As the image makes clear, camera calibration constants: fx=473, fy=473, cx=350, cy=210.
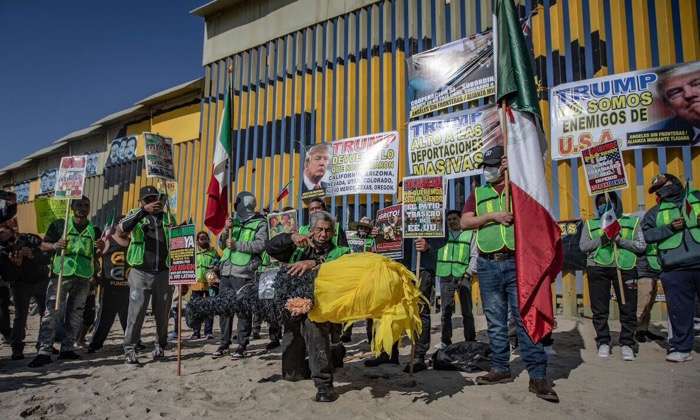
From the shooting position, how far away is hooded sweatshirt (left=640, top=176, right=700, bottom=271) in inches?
206

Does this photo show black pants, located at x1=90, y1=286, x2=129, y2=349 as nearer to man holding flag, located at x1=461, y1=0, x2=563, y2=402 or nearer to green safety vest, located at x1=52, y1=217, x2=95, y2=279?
green safety vest, located at x1=52, y1=217, x2=95, y2=279

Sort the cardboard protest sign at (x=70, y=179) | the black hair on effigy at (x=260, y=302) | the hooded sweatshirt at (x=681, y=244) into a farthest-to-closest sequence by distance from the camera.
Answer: the cardboard protest sign at (x=70, y=179), the hooded sweatshirt at (x=681, y=244), the black hair on effigy at (x=260, y=302)

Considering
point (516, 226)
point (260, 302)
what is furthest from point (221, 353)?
point (516, 226)

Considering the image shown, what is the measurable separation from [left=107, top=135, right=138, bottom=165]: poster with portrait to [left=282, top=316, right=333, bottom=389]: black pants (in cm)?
1804

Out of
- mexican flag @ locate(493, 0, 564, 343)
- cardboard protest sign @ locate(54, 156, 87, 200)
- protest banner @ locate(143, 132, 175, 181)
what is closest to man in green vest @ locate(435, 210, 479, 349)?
mexican flag @ locate(493, 0, 564, 343)

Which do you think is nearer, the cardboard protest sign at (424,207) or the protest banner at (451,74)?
the cardboard protest sign at (424,207)

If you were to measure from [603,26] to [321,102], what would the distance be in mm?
7826

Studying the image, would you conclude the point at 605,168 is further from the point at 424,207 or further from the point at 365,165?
the point at 365,165

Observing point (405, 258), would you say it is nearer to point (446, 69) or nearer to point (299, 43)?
point (446, 69)

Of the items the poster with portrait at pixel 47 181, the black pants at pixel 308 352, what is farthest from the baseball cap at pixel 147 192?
the poster with portrait at pixel 47 181

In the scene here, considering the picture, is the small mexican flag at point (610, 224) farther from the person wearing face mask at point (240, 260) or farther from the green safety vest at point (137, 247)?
the green safety vest at point (137, 247)

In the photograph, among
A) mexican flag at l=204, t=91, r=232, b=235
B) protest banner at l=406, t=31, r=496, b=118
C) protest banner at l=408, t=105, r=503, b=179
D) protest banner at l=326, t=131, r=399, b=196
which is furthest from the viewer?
protest banner at l=326, t=131, r=399, b=196

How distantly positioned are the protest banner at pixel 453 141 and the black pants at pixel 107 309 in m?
6.86

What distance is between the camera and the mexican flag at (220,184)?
6793 millimetres
